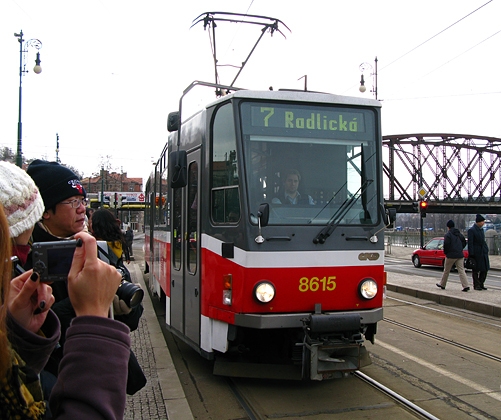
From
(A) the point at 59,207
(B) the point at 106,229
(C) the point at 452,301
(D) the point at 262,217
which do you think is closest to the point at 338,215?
(D) the point at 262,217

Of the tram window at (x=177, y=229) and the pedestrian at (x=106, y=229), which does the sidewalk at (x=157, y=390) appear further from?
the pedestrian at (x=106, y=229)

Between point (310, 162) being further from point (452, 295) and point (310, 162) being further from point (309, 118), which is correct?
point (452, 295)

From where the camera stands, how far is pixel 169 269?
7500 millimetres

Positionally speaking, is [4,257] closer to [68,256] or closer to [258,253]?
[68,256]

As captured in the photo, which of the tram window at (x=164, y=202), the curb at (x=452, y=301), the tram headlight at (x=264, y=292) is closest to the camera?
the tram headlight at (x=264, y=292)

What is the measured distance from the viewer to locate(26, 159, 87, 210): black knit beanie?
2480 millimetres

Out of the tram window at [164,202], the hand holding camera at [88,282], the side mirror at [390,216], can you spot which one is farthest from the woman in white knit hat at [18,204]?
the tram window at [164,202]

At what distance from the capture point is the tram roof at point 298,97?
5535 mm

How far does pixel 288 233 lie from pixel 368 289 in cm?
113

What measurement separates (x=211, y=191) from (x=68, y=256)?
439cm

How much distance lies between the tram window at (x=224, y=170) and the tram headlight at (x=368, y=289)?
5.15ft

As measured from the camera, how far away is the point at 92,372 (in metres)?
1.33

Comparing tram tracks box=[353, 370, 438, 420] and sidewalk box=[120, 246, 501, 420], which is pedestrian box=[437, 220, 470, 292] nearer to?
sidewalk box=[120, 246, 501, 420]

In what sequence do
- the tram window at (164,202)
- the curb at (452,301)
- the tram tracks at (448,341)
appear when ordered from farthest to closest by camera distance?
the curb at (452,301) < the tram window at (164,202) < the tram tracks at (448,341)
